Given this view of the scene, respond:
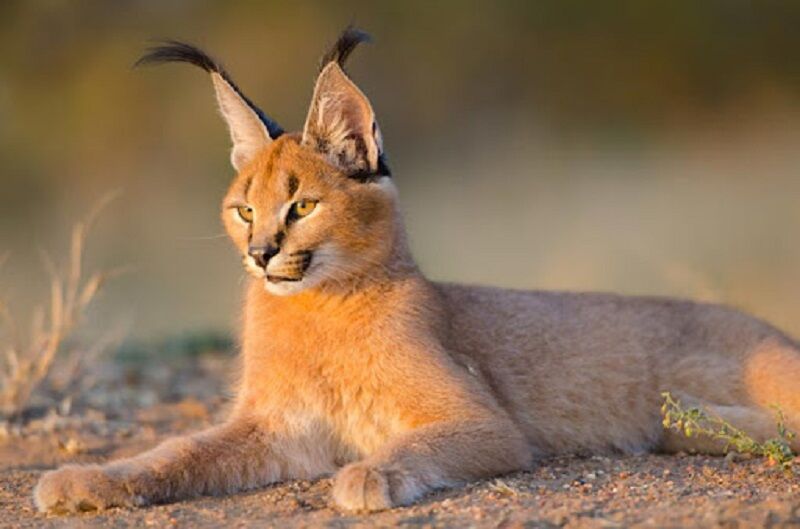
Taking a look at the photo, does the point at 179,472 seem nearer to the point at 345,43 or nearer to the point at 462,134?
the point at 345,43

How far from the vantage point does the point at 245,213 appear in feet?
19.3

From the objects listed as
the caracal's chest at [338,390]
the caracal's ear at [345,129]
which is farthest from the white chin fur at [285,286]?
the caracal's ear at [345,129]

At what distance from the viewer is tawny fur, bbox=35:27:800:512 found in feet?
17.9

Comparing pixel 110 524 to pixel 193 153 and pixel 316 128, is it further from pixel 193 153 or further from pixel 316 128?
pixel 193 153

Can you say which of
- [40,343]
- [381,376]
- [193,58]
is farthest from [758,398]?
[40,343]

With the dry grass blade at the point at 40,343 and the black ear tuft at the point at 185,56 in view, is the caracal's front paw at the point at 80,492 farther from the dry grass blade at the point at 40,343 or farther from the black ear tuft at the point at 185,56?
the dry grass blade at the point at 40,343

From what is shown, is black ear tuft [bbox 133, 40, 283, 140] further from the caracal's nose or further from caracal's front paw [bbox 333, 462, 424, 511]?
caracal's front paw [bbox 333, 462, 424, 511]

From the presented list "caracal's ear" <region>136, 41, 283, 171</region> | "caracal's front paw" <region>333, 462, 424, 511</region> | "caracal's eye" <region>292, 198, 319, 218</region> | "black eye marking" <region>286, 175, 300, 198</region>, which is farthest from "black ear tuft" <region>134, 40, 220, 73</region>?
"caracal's front paw" <region>333, 462, 424, 511</region>

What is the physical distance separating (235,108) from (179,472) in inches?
61.0

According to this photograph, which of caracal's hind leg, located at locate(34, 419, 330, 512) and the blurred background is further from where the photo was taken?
the blurred background

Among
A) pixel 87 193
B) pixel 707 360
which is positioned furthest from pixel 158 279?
pixel 707 360

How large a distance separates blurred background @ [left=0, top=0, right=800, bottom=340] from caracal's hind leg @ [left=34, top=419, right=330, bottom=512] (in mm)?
4826

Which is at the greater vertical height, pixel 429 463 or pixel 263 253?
pixel 263 253

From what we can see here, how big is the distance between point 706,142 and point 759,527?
920 cm
